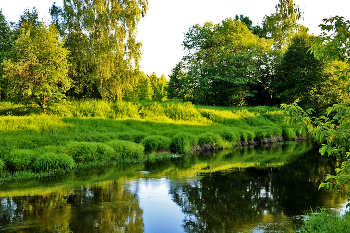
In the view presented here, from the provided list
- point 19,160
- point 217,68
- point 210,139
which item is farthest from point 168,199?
point 217,68

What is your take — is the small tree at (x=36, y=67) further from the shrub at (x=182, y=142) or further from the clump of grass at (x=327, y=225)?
the clump of grass at (x=327, y=225)

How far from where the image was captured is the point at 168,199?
1017cm

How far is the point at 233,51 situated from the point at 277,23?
33.3 feet

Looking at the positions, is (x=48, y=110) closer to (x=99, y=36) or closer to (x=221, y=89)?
(x=99, y=36)

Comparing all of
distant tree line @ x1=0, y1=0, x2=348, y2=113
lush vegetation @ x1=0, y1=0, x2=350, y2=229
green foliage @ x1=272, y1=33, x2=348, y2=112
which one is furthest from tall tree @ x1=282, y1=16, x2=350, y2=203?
green foliage @ x1=272, y1=33, x2=348, y2=112

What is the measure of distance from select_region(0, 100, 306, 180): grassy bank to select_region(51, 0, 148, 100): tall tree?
7.74 ft

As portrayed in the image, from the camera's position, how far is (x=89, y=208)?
29.5 ft

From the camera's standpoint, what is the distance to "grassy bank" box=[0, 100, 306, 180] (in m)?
13.4

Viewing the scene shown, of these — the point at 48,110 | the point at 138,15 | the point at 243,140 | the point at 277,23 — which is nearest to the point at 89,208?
the point at 48,110

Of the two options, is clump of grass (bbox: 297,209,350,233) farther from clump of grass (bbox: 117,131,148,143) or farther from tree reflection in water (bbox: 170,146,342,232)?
clump of grass (bbox: 117,131,148,143)

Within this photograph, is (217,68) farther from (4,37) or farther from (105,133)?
(4,37)

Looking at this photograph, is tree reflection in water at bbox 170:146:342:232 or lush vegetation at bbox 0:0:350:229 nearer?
tree reflection in water at bbox 170:146:342:232

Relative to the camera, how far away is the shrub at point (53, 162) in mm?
12921

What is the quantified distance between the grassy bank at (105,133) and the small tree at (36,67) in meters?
1.33
